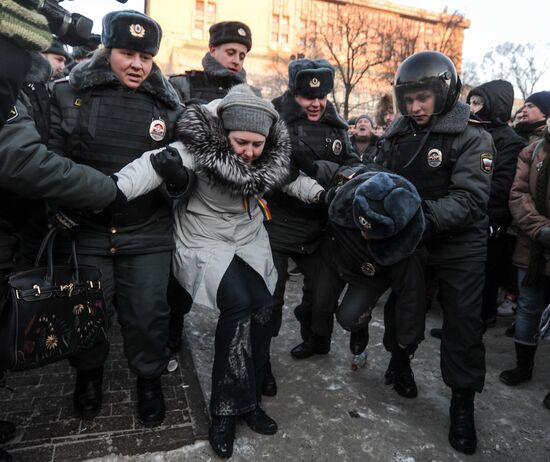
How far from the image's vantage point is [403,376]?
3.09m

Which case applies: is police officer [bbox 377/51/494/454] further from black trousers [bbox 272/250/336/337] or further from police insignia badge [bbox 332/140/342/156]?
black trousers [bbox 272/250/336/337]

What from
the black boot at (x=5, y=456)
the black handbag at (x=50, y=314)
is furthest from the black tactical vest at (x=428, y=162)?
the black boot at (x=5, y=456)

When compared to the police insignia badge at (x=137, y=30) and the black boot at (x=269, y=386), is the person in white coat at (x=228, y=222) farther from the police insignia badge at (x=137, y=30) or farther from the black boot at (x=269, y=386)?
the police insignia badge at (x=137, y=30)

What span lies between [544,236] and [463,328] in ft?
3.47

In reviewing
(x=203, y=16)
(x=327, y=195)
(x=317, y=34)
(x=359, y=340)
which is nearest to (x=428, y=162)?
(x=327, y=195)

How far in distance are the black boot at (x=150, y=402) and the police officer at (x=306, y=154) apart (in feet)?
2.82

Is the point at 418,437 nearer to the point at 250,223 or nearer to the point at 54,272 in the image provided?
the point at 250,223

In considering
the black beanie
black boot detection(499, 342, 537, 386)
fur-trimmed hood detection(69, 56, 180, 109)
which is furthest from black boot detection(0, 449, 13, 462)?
the black beanie

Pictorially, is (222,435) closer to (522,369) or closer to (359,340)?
(359,340)

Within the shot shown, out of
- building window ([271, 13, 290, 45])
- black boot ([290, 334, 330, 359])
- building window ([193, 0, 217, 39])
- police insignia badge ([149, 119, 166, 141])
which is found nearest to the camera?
police insignia badge ([149, 119, 166, 141])

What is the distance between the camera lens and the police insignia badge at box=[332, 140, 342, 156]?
3131 millimetres

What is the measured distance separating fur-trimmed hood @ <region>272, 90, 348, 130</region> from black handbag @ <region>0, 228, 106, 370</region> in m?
1.66

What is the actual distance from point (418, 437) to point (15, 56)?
278 cm

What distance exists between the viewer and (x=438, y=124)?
265 centimetres
